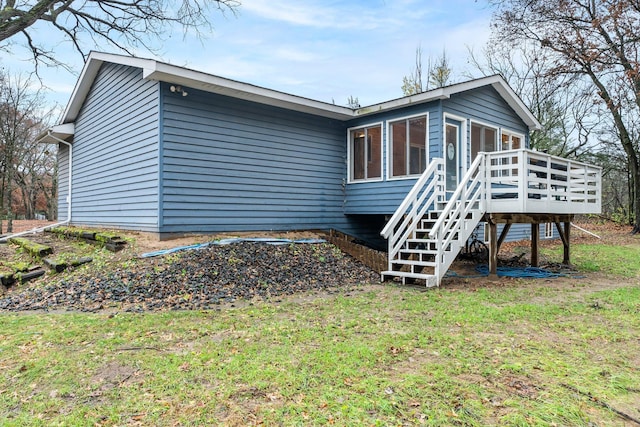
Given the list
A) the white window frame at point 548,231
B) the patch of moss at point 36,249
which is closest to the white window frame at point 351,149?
the patch of moss at point 36,249

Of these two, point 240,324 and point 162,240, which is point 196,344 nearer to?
point 240,324

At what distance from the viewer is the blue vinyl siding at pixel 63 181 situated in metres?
13.7

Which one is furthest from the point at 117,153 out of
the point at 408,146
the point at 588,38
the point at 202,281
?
the point at 588,38

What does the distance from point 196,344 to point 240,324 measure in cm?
71

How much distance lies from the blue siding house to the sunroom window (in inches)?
1.0

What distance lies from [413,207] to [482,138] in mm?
4295

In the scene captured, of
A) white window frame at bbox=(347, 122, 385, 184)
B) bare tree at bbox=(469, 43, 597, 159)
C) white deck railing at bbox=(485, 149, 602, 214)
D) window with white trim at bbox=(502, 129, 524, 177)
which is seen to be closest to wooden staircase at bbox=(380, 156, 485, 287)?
white deck railing at bbox=(485, 149, 602, 214)

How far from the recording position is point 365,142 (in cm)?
1045

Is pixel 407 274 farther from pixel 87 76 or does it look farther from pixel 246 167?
pixel 87 76

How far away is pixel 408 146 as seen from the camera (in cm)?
944

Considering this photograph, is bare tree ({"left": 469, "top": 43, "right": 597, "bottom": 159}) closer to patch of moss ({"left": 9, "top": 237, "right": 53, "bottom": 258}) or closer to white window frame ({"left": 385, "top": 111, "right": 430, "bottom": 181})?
white window frame ({"left": 385, "top": 111, "right": 430, "bottom": 181})

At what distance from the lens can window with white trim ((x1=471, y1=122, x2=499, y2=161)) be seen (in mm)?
10008

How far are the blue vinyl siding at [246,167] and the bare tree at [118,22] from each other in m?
5.35

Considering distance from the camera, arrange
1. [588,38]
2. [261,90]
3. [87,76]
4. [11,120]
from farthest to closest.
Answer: [11,120], [588,38], [87,76], [261,90]
